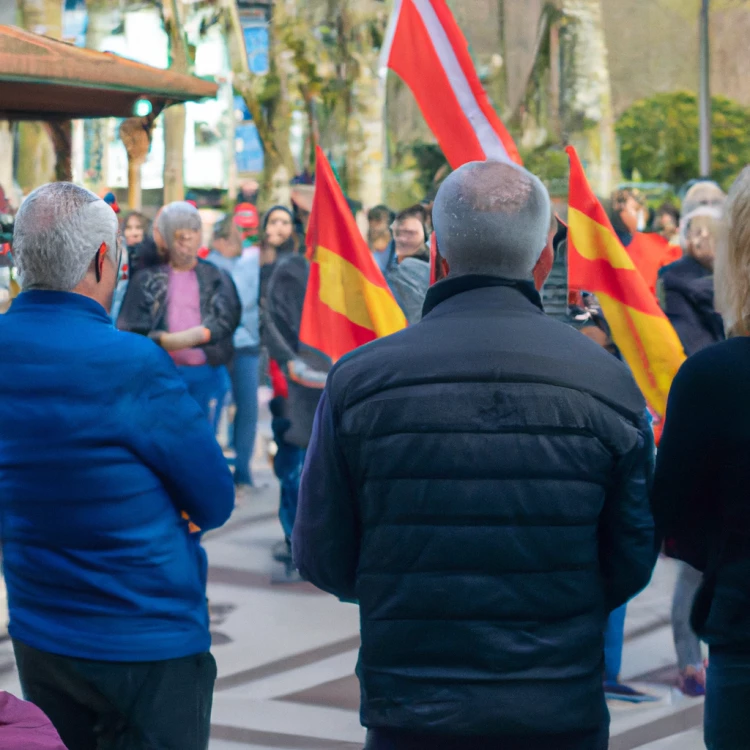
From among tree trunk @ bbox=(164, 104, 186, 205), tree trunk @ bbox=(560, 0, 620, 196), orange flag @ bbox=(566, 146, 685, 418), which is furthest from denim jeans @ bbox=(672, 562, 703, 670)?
tree trunk @ bbox=(560, 0, 620, 196)

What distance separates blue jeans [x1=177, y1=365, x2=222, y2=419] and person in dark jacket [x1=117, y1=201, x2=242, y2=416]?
184 millimetres

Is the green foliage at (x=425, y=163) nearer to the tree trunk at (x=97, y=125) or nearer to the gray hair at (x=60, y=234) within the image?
the tree trunk at (x=97, y=125)

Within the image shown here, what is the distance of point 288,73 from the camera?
25719 mm

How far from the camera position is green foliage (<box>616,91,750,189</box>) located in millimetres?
39094

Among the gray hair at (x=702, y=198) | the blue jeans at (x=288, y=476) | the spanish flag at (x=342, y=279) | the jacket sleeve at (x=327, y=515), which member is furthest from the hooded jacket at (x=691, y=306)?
the jacket sleeve at (x=327, y=515)

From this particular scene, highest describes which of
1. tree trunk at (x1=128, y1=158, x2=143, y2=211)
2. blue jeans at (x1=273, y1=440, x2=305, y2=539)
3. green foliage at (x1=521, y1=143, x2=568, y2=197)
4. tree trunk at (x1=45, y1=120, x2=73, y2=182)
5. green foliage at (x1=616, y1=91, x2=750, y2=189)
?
green foliage at (x1=616, y1=91, x2=750, y2=189)

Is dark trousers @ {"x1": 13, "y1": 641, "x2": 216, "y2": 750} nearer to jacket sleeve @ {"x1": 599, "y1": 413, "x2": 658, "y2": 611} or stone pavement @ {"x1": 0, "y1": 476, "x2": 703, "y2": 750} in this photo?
jacket sleeve @ {"x1": 599, "y1": 413, "x2": 658, "y2": 611}

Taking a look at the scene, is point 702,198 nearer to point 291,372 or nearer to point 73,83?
point 291,372

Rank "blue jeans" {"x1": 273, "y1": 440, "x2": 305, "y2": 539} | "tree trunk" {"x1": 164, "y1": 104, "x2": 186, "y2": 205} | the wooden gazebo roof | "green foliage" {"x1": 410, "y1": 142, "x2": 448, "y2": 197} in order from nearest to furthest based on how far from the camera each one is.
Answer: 1. the wooden gazebo roof
2. "blue jeans" {"x1": 273, "y1": 440, "x2": 305, "y2": 539}
3. "tree trunk" {"x1": 164, "y1": 104, "x2": 186, "y2": 205}
4. "green foliage" {"x1": 410, "y1": 142, "x2": 448, "y2": 197}

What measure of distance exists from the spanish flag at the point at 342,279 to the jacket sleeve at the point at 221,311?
2301 mm

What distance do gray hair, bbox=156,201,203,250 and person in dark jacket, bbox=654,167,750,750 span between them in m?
5.79

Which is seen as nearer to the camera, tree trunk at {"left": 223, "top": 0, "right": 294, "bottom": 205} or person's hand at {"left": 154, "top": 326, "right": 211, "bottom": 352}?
person's hand at {"left": 154, "top": 326, "right": 211, "bottom": 352}

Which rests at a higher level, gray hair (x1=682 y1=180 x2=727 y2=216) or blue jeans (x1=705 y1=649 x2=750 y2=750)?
gray hair (x1=682 y1=180 x2=727 y2=216)

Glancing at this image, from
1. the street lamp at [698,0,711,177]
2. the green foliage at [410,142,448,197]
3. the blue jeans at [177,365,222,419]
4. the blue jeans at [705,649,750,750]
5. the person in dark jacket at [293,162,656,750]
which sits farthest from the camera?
the green foliage at [410,142,448,197]
